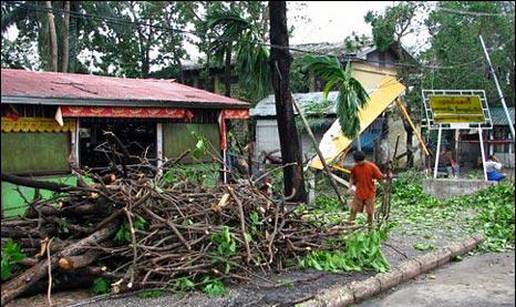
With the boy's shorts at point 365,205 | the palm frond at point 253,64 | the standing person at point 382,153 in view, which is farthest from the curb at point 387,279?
the standing person at point 382,153

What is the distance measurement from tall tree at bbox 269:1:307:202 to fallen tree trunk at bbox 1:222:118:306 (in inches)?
283

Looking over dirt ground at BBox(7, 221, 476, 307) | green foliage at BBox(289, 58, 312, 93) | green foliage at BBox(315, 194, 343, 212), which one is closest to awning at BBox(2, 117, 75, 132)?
dirt ground at BBox(7, 221, 476, 307)

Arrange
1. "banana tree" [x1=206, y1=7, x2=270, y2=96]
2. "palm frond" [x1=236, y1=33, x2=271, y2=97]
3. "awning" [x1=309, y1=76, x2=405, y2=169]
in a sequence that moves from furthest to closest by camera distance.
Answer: "awning" [x1=309, y1=76, x2=405, y2=169] → "palm frond" [x1=236, y1=33, x2=271, y2=97] → "banana tree" [x1=206, y1=7, x2=270, y2=96]

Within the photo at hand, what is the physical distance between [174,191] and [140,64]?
16.4 metres

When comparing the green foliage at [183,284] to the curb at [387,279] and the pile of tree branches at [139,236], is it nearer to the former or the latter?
the pile of tree branches at [139,236]

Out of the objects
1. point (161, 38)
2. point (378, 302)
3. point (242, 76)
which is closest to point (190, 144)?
point (242, 76)

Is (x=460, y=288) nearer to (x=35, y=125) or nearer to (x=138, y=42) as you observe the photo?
(x=35, y=125)

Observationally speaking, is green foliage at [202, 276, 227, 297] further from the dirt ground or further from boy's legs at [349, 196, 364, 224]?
boy's legs at [349, 196, 364, 224]

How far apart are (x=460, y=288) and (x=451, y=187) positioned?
935 centimetres

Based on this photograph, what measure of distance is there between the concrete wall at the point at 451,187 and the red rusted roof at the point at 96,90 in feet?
20.1

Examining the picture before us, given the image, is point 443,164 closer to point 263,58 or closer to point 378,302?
point 263,58

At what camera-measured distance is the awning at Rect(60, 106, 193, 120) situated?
1080 centimetres

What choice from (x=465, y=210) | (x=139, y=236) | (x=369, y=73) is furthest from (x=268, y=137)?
(x=139, y=236)

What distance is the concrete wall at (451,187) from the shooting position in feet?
53.7
